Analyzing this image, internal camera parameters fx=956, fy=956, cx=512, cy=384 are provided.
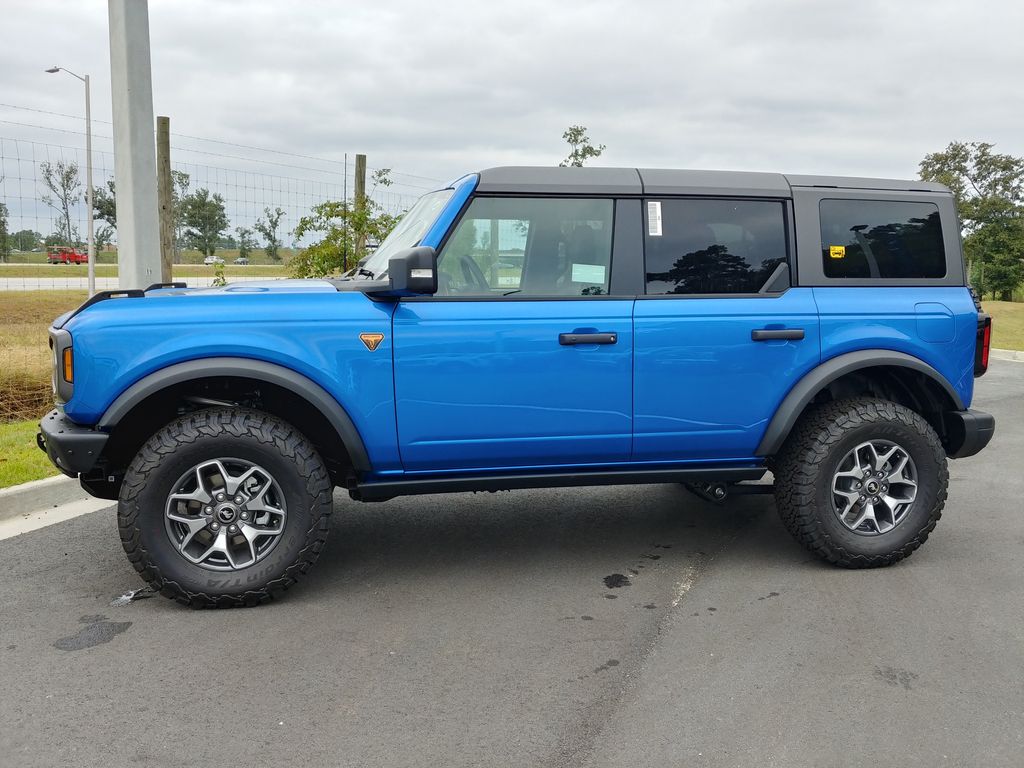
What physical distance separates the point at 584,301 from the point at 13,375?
21.0ft

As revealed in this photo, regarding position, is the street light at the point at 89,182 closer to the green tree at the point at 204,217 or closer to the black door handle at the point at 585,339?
the green tree at the point at 204,217

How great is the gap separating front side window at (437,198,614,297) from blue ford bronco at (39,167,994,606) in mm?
11

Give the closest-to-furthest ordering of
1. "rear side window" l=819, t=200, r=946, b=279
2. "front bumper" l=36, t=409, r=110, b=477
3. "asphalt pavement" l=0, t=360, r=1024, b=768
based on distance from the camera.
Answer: "asphalt pavement" l=0, t=360, r=1024, b=768 < "front bumper" l=36, t=409, r=110, b=477 < "rear side window" l=819, t=200, r=946, b=279

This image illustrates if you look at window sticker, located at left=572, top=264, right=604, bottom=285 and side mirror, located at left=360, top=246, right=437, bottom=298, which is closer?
side mirror, located at left=360, top=246, right=437, bottom=298

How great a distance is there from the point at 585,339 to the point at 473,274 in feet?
1.99

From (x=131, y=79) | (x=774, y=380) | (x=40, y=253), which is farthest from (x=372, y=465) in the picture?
(x=40, y=253)

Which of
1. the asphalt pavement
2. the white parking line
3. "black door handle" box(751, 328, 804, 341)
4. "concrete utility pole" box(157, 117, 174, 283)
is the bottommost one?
the asphalt pavement

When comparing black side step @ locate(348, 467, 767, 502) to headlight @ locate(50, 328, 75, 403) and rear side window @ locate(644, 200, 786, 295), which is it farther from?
headlight @ locate(50, 328, 75, 403)

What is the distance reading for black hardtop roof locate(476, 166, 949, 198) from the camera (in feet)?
14.9

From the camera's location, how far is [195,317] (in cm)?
414

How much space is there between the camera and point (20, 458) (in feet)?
20.8

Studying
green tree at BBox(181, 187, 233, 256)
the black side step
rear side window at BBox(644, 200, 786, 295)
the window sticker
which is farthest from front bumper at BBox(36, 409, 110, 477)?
green tree at BBox(181, 187, 233, 256)

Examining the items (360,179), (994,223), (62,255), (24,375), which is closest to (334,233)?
(360,179)

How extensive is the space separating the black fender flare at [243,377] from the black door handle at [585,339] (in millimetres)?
1024
